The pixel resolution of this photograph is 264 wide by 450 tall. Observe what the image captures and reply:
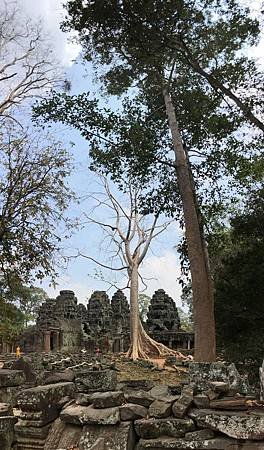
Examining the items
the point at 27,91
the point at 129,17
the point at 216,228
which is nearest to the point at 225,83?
the point at 129,17

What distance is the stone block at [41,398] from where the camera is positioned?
12.6 feet

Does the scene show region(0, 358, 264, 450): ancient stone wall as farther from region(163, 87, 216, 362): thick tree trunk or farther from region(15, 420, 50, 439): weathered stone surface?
region(163, 87, 216, 362): thick tree trunk

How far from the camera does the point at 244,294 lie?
10.6m

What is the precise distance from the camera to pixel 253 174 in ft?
37.0

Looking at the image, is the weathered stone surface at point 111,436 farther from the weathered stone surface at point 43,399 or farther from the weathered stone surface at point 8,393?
the weathered stone surface at point 8,393

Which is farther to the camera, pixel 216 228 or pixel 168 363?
pixel 168 363

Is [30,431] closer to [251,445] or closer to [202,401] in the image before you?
[202,401]

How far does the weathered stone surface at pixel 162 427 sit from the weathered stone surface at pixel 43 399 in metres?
0.88

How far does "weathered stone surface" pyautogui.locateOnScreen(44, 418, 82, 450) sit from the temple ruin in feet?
68.0

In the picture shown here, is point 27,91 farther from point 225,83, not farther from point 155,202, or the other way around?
point 225,83

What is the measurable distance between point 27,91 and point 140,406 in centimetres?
1441

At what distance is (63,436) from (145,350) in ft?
59.0

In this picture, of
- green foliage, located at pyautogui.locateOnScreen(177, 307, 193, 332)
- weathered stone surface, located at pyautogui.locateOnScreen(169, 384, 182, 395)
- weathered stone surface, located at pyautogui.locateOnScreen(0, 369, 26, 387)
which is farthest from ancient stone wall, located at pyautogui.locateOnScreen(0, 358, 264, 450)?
green foliage, located at pyautogui.locateOnScreen(177, 307, 193, 332)

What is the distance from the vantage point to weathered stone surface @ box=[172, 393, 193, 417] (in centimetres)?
338
